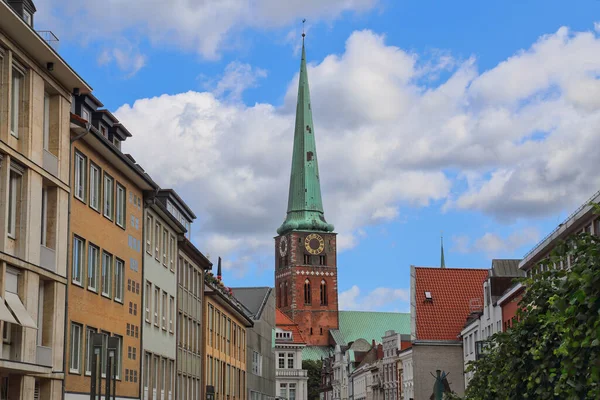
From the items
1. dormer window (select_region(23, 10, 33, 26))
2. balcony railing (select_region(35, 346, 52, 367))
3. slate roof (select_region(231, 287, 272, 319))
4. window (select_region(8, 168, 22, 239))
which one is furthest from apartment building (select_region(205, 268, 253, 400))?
window (select_region(8, 168, 22, 239))

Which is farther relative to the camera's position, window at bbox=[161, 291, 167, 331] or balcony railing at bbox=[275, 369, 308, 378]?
balcony railing at bbox=[275, 369, 308, 378]

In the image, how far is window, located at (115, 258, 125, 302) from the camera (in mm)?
42406

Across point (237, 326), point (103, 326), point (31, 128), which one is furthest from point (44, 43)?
point (237, 326)

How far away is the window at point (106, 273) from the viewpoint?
132 ft

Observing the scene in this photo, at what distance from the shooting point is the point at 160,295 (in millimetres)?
52031

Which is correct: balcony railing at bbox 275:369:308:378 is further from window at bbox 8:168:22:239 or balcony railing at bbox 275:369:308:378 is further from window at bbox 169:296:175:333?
window at bbox 8:168:22:239

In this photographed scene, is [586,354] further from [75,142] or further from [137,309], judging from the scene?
[137,309]

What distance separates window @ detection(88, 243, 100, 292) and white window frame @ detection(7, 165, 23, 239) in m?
7.89

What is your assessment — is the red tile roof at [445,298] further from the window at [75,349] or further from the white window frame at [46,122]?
the white window frame at [46,122]

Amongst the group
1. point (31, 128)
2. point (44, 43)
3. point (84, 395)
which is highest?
point (44, 43)

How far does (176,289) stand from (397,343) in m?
68.3

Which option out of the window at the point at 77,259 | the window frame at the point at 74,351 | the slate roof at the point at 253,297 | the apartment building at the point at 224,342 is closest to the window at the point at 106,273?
the window at the point at 77,259

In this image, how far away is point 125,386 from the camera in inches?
1714

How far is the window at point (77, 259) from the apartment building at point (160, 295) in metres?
10.7
